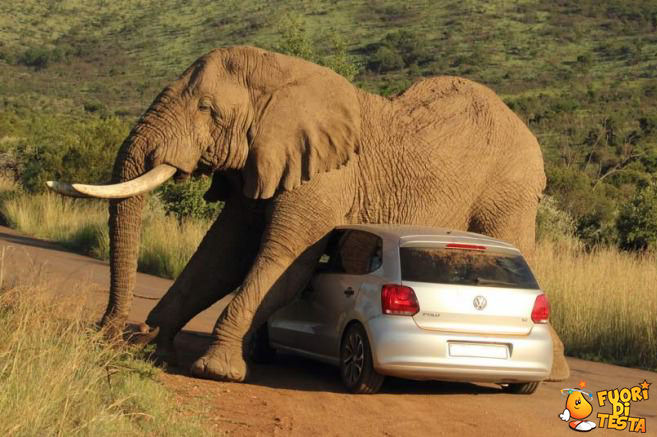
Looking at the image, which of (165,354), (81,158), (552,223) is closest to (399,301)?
(165,354)

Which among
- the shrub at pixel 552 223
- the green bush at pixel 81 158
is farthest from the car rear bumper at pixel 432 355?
the green bush at pixel 81 158

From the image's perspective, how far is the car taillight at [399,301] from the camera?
329 inches

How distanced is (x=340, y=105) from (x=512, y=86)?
5099 centimetres

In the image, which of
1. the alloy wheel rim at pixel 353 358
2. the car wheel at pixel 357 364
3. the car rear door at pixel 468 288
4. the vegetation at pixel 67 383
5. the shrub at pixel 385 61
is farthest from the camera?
the shrub at pixel 385 61

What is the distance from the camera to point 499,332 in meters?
8.49

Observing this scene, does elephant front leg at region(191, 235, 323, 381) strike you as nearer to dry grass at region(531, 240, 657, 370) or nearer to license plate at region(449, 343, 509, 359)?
license plate at region(449, 343, 509, 359)

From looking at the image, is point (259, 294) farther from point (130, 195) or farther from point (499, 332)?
point (499, 332)

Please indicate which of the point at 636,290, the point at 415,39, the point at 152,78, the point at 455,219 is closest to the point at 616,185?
the point at 636,290

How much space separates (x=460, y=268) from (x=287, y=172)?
1.73 meters

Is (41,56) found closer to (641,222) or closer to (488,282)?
(641,222)

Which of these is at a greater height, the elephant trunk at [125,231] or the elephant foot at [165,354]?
the elephant trunk at [125,231]

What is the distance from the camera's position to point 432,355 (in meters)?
8.27

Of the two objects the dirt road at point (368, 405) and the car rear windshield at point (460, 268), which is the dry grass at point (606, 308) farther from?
the car rear windshield at point (460, 268)

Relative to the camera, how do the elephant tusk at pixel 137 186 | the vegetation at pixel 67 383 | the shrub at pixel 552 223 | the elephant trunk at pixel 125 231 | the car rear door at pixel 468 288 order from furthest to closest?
the shrub at pixel 552 223, the elephant trunk at pixel 125 231, the elephant tusk at pixel 137 186, the car rear door at pixel 468 288, the vegetation at pixel 67 383
